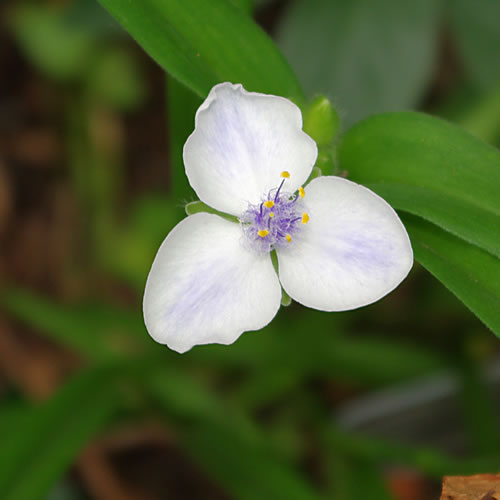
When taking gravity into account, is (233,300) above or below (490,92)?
below

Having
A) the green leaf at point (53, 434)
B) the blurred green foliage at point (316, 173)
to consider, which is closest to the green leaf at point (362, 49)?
the blurred green foliage at point (316, 173)

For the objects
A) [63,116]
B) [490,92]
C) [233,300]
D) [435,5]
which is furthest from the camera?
[63,116]

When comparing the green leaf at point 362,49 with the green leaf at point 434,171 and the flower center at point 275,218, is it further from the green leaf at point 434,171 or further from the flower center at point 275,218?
the flower center at point 275,218

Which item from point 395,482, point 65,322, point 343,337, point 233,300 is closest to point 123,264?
point 65,322

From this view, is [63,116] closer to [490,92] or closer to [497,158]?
[490,92]

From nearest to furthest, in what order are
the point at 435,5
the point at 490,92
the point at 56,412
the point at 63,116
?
the point at 56,412, the point at 435,5, the point at 490,92, the point at 63,116

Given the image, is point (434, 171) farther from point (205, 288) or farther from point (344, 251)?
point (205, 288)
